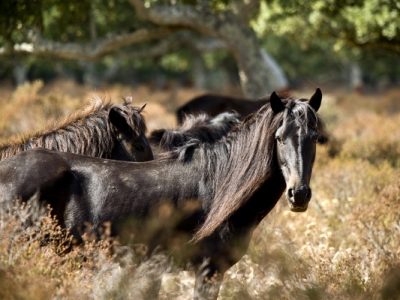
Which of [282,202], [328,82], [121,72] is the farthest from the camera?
[328,82]

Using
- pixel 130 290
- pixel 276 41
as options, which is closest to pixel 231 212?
pixel 130 290

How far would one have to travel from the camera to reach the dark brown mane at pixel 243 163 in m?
5.12

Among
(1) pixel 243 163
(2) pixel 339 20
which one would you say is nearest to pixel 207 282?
(1) pixel 243 163

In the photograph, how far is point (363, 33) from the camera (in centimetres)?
1634

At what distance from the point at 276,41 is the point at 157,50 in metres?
19.3

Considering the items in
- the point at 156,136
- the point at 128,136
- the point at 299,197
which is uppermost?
the point at 299,197

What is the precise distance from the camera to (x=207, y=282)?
505 centimetres

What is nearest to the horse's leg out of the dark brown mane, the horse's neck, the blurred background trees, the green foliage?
the dark brown mane

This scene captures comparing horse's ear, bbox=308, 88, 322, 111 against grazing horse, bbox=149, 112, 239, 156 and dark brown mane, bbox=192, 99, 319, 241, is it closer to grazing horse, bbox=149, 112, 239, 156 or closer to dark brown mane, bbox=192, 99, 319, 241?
dark brown mane, bbox=192, 99, 319, 241

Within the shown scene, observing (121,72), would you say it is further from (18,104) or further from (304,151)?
A: (304,151)

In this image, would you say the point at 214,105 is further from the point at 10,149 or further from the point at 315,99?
the point at 315,99

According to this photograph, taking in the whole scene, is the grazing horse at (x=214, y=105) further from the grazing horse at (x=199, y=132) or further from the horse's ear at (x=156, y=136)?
the grazing horse at (x=199, y=132)

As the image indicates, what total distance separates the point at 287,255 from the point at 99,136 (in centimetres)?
197

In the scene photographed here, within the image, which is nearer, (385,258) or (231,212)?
(231,212)
